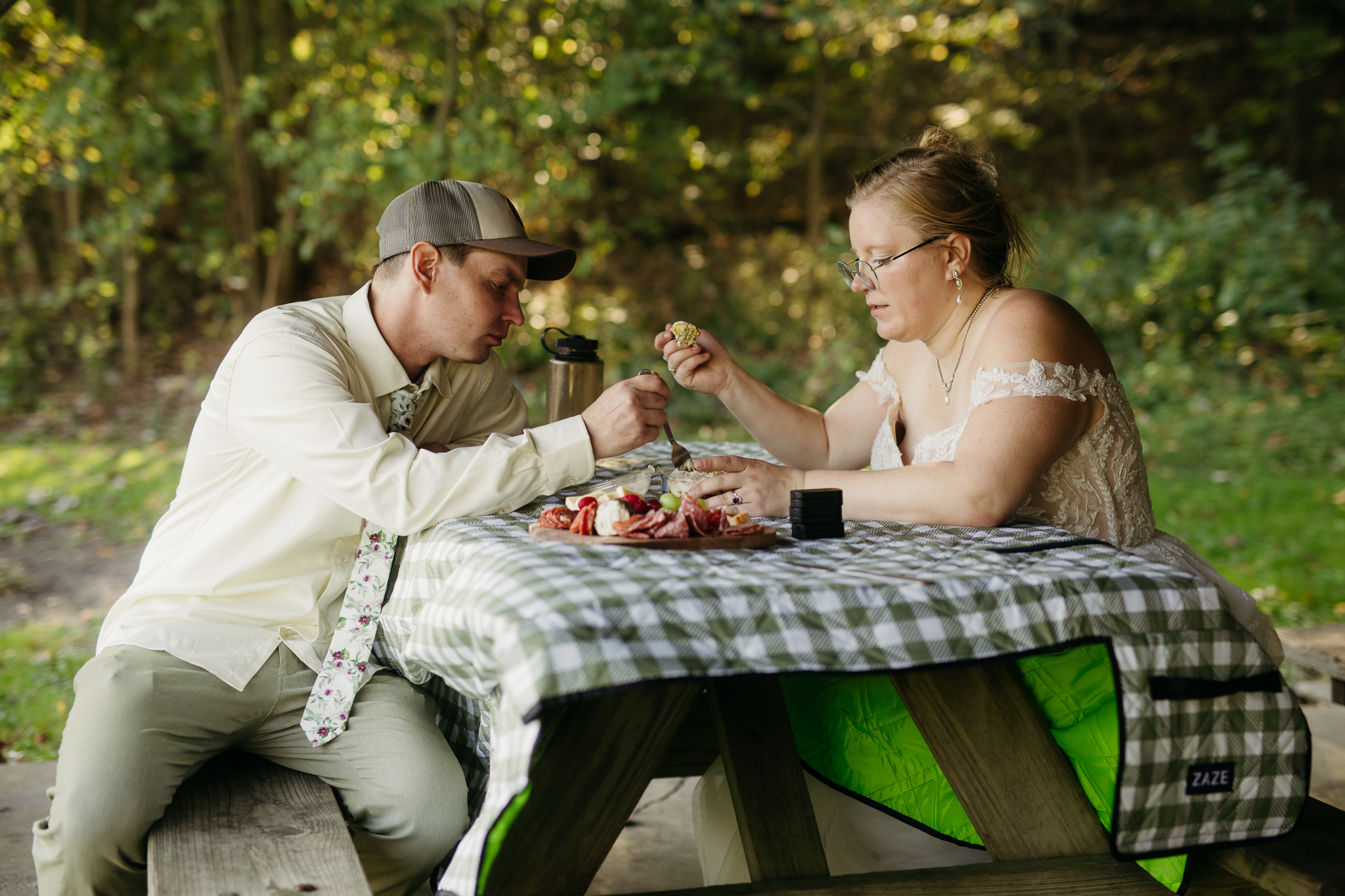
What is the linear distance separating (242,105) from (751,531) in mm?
Answer: 7151

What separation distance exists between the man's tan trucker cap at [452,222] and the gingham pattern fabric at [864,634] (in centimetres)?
88

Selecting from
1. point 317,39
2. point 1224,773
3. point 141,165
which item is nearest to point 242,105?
point 317,39

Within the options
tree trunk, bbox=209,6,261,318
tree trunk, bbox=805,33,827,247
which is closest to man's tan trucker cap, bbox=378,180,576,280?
tree trunk, bbox=209,6,261,318

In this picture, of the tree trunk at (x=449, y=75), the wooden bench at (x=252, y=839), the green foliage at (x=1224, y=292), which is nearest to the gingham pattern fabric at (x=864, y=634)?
the wooden bench at (x=252, y=839)

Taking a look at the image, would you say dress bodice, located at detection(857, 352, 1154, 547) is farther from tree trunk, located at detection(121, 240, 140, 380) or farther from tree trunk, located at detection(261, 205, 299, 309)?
tree trunk, located at detection(121, 240, 140, 380)

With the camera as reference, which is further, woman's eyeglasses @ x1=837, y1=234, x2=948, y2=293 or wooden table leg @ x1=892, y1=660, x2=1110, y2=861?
woman's eyeglasses @ x1=837, y1=234, x2=948, y2=293

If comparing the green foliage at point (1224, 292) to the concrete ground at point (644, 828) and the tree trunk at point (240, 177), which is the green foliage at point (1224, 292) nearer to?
the concrete ground at point (644, 828)

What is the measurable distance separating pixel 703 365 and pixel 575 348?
0.30m

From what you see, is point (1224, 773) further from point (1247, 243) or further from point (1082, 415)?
point (1247, 243)

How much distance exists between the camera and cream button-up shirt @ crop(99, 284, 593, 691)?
1.88 m

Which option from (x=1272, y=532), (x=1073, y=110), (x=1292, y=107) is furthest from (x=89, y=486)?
(x=1292, y=107)

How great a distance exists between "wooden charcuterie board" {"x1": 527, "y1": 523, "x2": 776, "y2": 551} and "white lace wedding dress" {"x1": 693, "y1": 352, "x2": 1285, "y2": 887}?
55cm

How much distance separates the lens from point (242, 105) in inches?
297

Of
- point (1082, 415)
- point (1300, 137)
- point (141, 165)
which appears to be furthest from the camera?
point (1300, 137)
